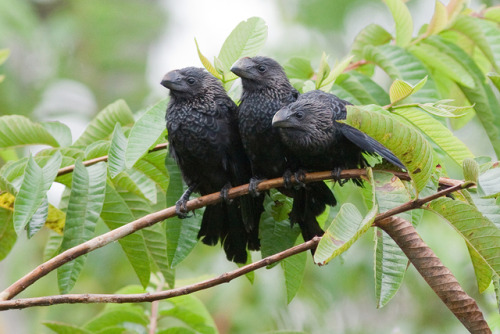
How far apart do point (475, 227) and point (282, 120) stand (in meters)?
1.07

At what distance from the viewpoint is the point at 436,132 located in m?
2.76

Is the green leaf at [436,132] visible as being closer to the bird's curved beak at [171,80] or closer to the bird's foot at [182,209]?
the bird's foot at [182,209]

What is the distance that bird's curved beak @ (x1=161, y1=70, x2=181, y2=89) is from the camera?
3.56 metres

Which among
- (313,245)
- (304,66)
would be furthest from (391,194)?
(304,66)

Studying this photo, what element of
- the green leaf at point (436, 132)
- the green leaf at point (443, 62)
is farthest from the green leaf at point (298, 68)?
the green leaf at point (436, 132)

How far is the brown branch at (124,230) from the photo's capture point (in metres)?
2.30

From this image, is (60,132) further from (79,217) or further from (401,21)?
(401,21)

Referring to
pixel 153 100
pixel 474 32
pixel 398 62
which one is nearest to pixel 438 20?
pixel 474 32

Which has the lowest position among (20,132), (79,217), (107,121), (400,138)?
(400,138)

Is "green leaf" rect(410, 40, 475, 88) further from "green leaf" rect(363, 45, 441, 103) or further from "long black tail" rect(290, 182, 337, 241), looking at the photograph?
"long black tail" rect(290, 182, 337, 241)

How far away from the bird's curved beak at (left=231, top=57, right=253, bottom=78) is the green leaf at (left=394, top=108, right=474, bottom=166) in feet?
2.86

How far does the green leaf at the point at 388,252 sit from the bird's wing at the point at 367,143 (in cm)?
17

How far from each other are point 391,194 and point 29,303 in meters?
1.26

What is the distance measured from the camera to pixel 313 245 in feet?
7.36
